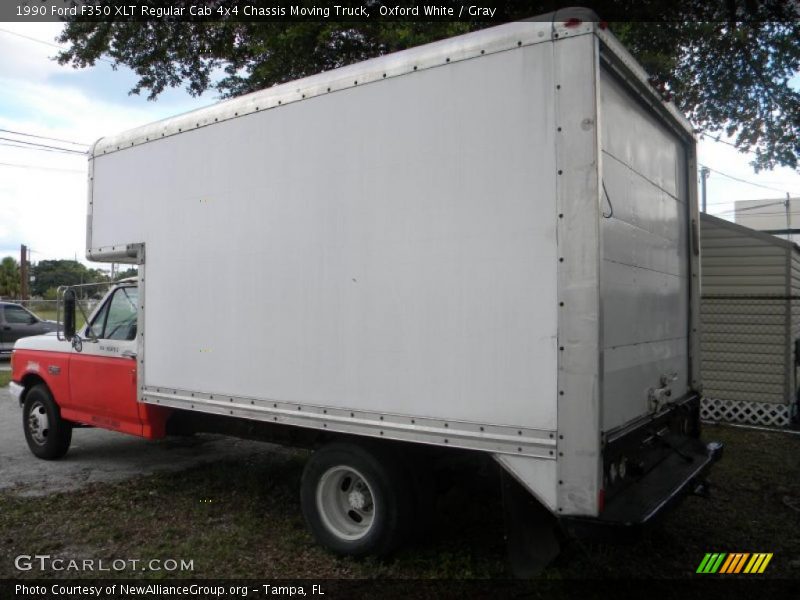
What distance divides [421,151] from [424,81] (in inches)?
15.9

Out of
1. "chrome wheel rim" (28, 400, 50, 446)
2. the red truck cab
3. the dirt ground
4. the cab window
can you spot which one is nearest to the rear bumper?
the dirt ground

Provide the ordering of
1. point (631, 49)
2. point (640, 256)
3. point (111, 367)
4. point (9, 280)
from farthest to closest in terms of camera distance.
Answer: point (9, 280)
point (631, 49)
point (111, 367)
point (640, 256)

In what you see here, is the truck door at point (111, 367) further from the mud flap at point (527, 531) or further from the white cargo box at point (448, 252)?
the mud flap at point (527, 531)

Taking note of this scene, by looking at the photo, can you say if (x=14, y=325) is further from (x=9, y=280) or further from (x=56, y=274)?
(x=56, y=274)

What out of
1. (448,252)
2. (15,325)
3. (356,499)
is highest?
(448,252)

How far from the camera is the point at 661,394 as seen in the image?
4.12m

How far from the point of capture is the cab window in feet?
19.0

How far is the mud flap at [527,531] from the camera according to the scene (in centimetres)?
344

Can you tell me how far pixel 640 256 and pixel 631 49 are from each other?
5.55 m

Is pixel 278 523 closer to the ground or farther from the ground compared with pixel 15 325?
closer to the ground

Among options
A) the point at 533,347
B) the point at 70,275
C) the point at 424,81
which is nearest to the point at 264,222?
the point at 424,81

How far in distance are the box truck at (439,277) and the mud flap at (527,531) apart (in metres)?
0.01

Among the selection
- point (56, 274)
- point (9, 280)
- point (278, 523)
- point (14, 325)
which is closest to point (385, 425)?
point (278, 523)

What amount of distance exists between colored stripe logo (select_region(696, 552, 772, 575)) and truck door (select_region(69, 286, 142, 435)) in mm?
4457
